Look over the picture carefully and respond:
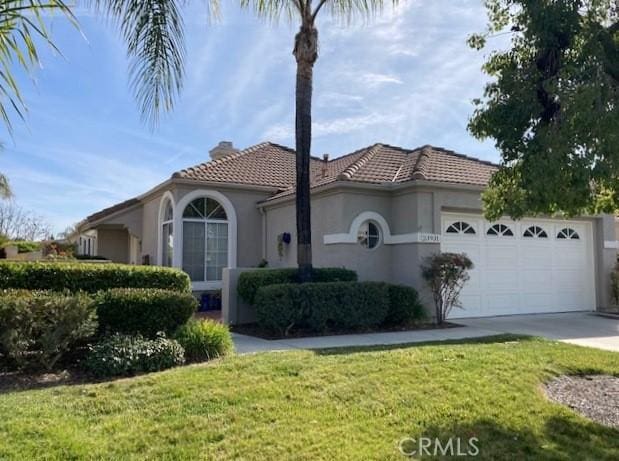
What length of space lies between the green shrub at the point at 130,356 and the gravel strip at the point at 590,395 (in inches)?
220

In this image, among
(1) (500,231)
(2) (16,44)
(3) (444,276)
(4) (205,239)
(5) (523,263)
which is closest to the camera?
(2) (16,44)

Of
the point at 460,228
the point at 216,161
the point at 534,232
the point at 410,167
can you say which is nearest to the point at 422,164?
the point at 410,167

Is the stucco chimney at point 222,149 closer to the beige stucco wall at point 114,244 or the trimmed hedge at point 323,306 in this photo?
the beige stucco wall at point 114,244

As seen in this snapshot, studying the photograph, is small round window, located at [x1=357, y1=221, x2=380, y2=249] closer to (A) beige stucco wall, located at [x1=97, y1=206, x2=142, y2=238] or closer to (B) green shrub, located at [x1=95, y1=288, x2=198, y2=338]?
(B) green shrub, located at [x1=95, y1=288, x2=198, y2=338]

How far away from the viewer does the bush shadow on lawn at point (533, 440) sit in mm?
4980

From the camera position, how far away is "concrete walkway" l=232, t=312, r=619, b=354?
10.2 meters

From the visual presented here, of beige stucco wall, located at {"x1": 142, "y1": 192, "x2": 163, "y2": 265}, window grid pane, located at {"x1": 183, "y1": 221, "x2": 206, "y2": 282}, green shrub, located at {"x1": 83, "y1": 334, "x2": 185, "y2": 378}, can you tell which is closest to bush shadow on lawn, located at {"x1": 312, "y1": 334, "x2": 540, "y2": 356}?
green shrub, located at {"x1": 83, "y1": 334, "x2": 185, "y2": 378}

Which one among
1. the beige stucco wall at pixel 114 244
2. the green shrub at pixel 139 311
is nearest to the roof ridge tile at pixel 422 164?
the green shrub at pixel 139 311

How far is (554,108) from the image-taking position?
659cm

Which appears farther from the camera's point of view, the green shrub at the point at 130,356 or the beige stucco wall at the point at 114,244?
the beige stucco wall at the point at 114,244

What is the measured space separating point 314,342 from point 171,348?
135 inches

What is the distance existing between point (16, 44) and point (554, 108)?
615cm

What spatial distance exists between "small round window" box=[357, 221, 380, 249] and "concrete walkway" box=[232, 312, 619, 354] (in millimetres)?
3223

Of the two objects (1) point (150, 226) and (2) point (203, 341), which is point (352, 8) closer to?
(2) point (203, 341)
